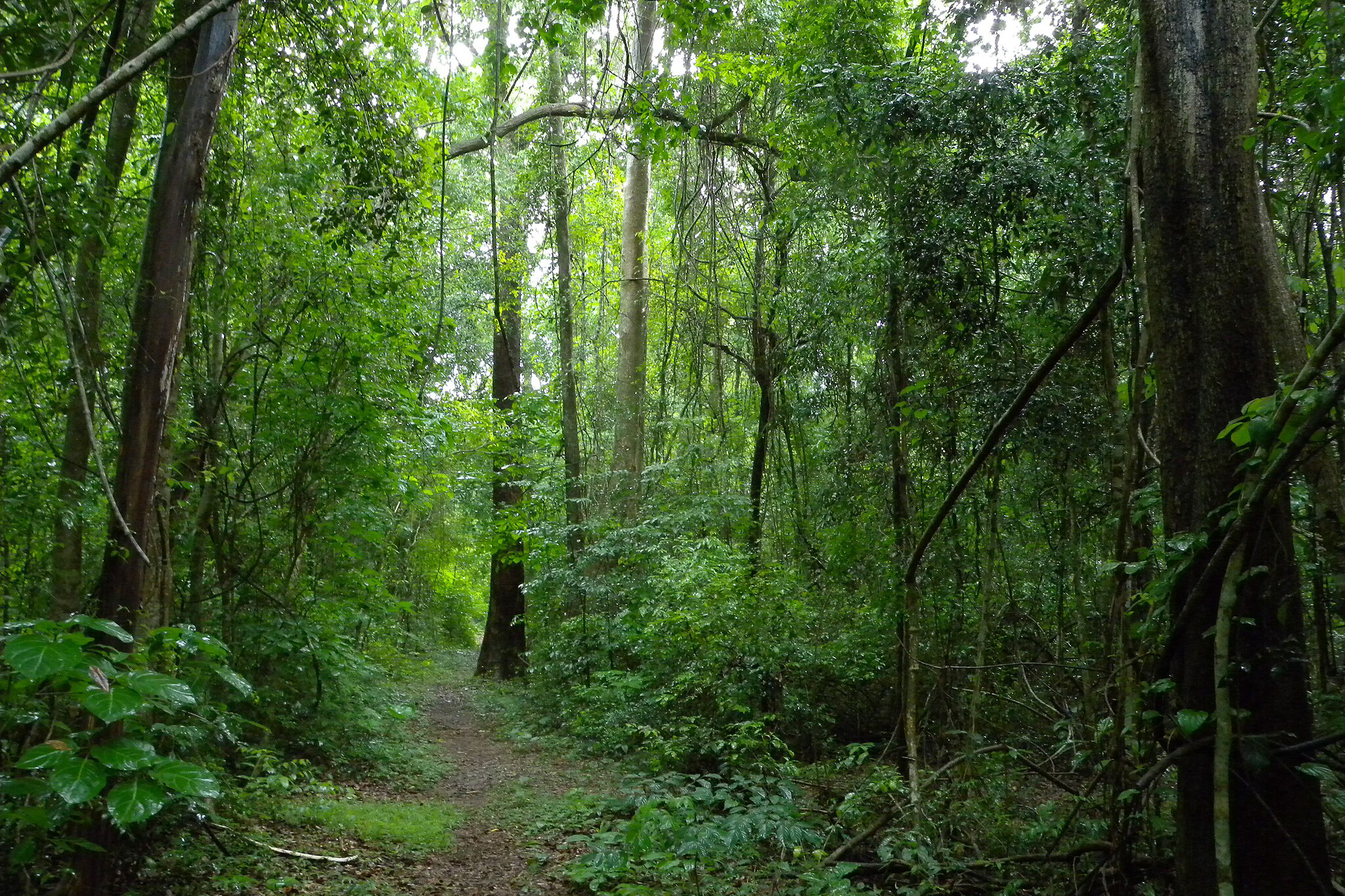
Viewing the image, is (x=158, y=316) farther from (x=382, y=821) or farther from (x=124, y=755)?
(x=382, y=821)

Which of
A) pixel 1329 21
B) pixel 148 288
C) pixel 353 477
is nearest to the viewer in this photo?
pixel 1329 21

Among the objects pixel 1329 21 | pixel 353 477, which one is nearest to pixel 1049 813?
pixel 1329 21

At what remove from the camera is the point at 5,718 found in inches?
136

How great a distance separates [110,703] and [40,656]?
236 millimetres

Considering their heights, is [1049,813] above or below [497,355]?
below

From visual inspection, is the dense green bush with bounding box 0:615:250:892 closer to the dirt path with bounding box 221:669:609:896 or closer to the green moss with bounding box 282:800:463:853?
the dirt path with bounding box 221:669:609:896

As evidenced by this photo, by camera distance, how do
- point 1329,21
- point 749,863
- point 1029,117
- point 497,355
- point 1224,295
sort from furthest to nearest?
1. point 497,355
2. point 1029,117
3. point 749,863
4. point 1224,295
5. point 1329,21

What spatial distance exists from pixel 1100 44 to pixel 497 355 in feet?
38.3

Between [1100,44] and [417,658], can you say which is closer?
[1100,44]

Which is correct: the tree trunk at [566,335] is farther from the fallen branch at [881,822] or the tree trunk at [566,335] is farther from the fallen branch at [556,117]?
the fallen branch at [881,822]

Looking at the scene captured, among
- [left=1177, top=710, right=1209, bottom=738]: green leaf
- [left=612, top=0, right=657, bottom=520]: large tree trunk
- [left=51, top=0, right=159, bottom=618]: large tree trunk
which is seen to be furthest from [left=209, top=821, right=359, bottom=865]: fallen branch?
[left=612, top=0, right=657, bottom=520]: large tree trunk

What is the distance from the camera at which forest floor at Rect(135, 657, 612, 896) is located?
4703mm

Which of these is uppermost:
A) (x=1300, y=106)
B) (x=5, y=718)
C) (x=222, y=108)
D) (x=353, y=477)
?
(x=222, y=108)

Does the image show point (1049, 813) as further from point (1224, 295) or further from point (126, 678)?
point (126, 678)
